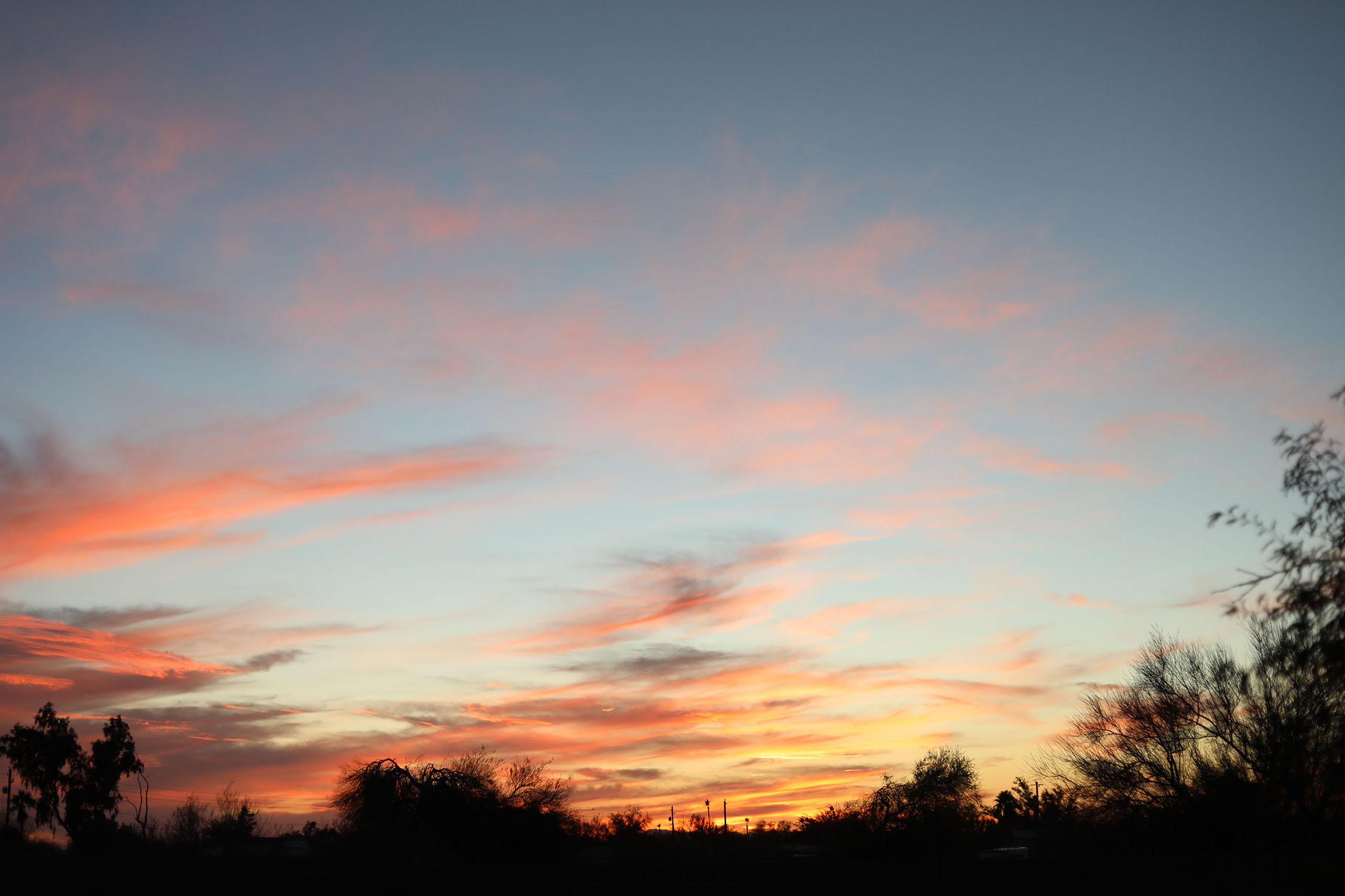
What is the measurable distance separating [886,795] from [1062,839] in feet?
68.0

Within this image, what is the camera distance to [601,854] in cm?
4094

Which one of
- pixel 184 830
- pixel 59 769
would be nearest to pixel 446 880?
pixel 184 830

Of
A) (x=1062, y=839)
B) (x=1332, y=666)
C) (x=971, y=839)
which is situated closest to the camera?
(x=1332, y=666)

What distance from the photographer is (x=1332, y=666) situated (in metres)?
14.7

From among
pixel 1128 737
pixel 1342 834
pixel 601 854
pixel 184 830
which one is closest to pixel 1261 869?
pixel 1342 834

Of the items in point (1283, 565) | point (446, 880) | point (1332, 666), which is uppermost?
point (1283, 565)

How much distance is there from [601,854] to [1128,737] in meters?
20.6

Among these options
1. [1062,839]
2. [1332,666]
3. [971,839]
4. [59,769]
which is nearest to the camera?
[1332,666]

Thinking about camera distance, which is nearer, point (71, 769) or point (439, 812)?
point (439, 812)

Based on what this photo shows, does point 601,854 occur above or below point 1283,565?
below

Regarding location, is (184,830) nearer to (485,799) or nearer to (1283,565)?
(485,799)

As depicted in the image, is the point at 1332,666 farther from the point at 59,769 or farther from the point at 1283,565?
the point at 59,769

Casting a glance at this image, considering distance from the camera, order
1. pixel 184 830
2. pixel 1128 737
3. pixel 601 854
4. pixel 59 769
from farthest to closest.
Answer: pixel 59 769, pixel 184 830, pixel 601 854, pixel 1128 737

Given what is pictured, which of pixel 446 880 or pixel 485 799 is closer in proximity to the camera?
pixel 446 880
